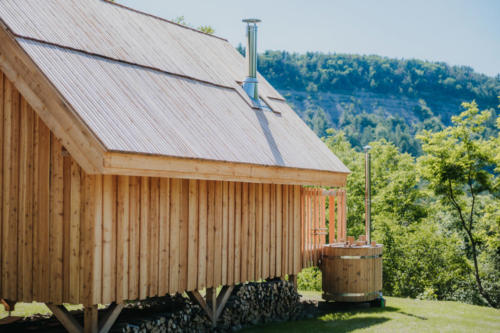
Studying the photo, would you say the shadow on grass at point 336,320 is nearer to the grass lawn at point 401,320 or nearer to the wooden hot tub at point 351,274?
the grass lawn at point 401,320

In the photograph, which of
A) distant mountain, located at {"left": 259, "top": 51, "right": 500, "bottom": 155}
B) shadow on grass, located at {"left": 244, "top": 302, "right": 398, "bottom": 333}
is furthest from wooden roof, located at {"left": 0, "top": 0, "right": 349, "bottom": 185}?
distant mountain, located at {"left": 259, "top": 51, "right": 500, "bottom": 155}

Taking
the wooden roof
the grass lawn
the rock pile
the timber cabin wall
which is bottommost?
the grass lawn

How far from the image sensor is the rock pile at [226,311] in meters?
9.94

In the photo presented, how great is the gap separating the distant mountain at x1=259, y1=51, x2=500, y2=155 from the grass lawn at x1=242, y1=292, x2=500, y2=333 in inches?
3635

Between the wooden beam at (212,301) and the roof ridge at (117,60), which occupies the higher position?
the roof ridge at (117,60)

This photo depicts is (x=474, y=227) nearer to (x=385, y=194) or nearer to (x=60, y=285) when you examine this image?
(x=385, y=194)

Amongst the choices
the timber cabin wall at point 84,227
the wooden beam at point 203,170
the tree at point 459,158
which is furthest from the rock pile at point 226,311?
the tree at point 459,158

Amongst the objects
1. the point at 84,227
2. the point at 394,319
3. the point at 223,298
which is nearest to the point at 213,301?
the point at 223,298

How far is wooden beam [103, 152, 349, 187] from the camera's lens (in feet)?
27.5

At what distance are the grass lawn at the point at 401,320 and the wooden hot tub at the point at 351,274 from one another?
1.12ft

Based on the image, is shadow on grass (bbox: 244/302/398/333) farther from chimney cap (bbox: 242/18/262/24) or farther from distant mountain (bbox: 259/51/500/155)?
distant mountain (bbox: 259/51/500/155)

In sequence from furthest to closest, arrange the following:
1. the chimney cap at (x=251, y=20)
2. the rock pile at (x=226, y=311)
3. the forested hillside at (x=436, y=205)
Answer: the forested hillside at (x=436, y=205) < the chimney cap at (x=251, y=20) < the rock pile at (x=226, y=311)

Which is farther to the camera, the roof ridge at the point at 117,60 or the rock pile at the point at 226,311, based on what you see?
the rock pile at the point at 226,311

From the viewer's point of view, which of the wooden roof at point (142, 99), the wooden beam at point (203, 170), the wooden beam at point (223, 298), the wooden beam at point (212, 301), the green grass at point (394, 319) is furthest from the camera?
the green grass at point (394, 319)
